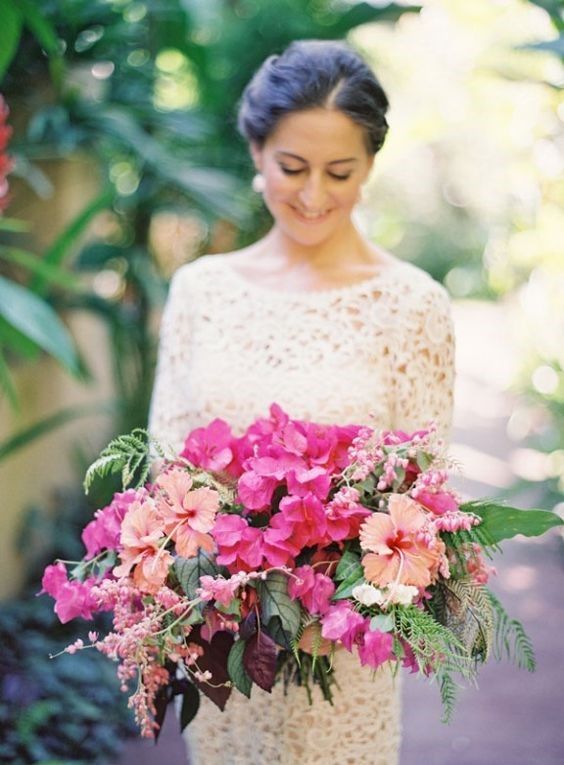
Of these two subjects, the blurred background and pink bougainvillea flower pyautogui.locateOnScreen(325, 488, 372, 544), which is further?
the blurred background

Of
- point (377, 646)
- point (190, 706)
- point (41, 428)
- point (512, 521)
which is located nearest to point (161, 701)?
point (190, 706)

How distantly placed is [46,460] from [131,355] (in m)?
0.56

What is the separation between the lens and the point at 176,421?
1.85 metres

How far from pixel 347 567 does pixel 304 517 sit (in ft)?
0.29

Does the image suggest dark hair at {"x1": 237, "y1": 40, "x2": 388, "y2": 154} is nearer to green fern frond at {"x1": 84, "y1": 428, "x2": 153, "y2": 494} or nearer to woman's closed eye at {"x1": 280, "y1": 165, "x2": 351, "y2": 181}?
woman's closed eye at {"x1": 280, "y1": 165, "x2": 351, "y2": 181}

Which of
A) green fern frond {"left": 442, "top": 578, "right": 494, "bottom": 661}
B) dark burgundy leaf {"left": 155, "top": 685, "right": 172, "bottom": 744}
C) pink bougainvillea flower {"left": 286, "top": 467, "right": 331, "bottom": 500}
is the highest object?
pink bougainvillea flower {"left": 286, "top": 467, "right": 331, "bottom": 500}

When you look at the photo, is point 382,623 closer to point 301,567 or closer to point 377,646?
point 377,646

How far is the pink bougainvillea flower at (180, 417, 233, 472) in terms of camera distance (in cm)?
134

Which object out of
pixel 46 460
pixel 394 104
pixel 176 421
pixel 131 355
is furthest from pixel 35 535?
pixel 394 104

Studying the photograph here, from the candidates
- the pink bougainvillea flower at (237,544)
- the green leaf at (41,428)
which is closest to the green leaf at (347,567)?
the pink bougainvillea flower at (237,544)

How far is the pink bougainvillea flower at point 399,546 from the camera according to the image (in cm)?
120

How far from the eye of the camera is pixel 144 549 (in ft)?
4.08

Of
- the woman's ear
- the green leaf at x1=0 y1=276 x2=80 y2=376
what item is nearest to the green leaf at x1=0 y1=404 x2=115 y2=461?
the green leaf at x1=0 y1=276 x2=80 y2=376

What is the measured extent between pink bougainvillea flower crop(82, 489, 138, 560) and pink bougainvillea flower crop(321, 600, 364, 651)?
1.01ft
